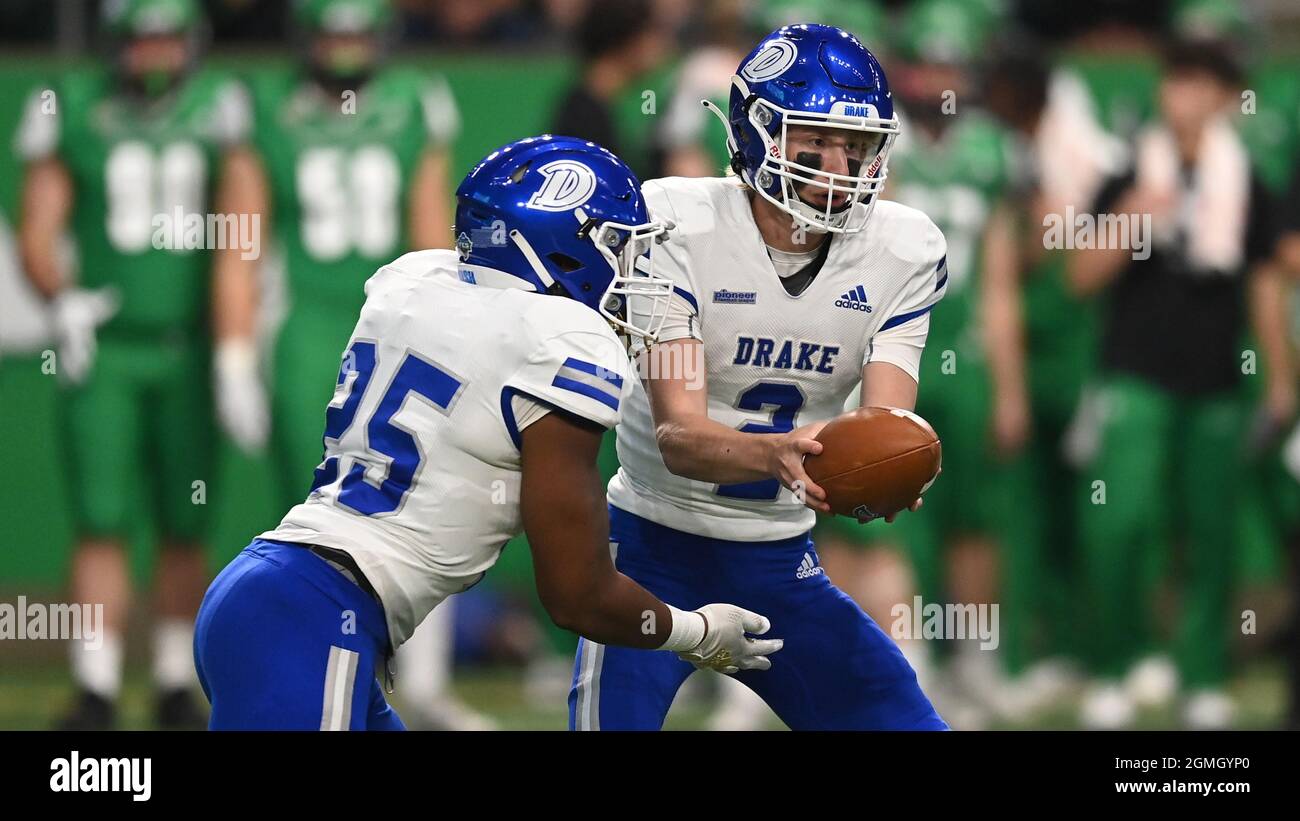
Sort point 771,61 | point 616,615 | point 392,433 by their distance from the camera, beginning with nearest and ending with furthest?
1. point 392,433
2. point 616,615
3. point 771,61

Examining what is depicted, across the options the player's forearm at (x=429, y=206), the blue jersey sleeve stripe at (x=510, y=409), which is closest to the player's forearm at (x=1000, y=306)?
the player's forearm at (x=429, y=206)

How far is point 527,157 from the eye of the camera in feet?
11.1

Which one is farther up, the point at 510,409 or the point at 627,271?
the point at 627,271

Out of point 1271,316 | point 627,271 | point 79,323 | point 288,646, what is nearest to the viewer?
point 288,646

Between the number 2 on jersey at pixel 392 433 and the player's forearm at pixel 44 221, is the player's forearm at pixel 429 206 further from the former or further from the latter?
the number 2 on jersey at pixel 392 433

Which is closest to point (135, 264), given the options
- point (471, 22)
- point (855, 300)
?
point (471, 22)

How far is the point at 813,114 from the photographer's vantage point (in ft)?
12.2

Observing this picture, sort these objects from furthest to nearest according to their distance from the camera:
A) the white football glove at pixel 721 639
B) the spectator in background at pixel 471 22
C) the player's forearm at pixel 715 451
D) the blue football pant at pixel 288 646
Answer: the spectator in background at pixel 471 22 → the player's forearm at pixel 715 451 → the white football glove at pixel 721 639 → the blue football pant at pixel 288 646

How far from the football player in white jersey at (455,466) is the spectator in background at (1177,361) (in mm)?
4034

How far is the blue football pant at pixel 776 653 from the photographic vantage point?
→ 379 cm

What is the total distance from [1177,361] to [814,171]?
3716 millimetres

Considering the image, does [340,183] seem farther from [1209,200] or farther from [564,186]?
[564,186]

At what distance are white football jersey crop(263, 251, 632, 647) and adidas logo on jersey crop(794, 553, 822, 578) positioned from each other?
0.86 meters

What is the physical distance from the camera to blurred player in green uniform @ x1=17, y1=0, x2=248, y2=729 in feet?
22.2
